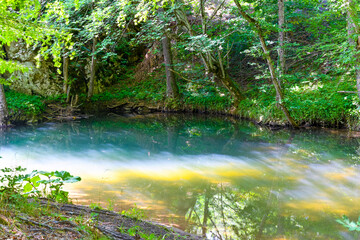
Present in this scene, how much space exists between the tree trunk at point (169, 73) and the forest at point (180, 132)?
7 centimetres

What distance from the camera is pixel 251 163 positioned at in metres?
6.33

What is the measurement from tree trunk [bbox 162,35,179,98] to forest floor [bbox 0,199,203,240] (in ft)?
38.3

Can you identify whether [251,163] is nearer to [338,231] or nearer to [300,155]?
[300,155]

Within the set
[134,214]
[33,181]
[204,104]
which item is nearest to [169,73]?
[204,104]

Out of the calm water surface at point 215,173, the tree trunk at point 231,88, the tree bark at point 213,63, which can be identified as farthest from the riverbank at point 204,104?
the calm water surface at point 215,173

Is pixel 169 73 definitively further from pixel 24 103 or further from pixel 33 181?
pixel 33 181

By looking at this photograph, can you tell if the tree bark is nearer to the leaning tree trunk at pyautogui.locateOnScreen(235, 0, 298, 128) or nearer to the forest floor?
the leaning tree trunk at pyautogui.locateOnScreen(235, 0, 298, 128)

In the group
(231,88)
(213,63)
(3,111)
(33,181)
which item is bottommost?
(33,181)

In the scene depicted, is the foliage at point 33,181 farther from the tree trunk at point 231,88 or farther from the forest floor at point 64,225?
the tree trunk at point 231,88

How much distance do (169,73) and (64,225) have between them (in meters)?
12.5

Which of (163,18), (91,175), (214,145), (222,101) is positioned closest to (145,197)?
(91,175)

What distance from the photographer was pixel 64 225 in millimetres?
2320

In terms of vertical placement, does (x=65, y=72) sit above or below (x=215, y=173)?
above

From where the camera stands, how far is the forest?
→ 11.5 feet
